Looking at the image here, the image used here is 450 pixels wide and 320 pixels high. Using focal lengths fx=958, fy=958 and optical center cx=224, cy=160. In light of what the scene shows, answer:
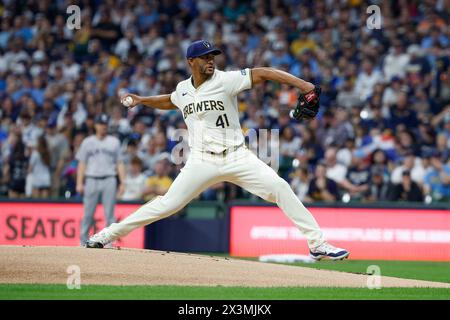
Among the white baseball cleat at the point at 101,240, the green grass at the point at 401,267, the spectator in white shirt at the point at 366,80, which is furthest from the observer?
the spectator in white shirt at the point at 366,80

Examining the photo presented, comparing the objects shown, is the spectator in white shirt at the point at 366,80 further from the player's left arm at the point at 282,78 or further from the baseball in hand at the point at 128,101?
the player's left arm at the point at 282,78

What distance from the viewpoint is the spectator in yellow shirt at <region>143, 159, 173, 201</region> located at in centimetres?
1923

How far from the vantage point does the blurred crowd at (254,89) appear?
19609 millimetres

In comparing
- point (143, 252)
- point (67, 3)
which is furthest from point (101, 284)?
point (67, 3)

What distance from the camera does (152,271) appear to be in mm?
11227

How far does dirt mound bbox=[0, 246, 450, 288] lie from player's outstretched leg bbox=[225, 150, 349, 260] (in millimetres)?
385

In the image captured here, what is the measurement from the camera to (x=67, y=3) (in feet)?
87.3

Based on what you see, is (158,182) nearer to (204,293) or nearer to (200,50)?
(200,50)

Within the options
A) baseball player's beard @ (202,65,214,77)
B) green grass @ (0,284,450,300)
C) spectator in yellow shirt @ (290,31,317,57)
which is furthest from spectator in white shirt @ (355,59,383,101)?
green grass @ (0,284,450,300)

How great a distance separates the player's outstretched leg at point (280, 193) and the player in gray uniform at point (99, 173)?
235 inches

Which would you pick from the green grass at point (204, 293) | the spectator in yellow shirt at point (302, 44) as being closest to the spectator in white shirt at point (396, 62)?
the spectator in yellow shirt at point (302, 44)

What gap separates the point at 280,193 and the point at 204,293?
1.69 meters

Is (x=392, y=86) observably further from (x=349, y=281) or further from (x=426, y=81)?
(x=349, y=281)
